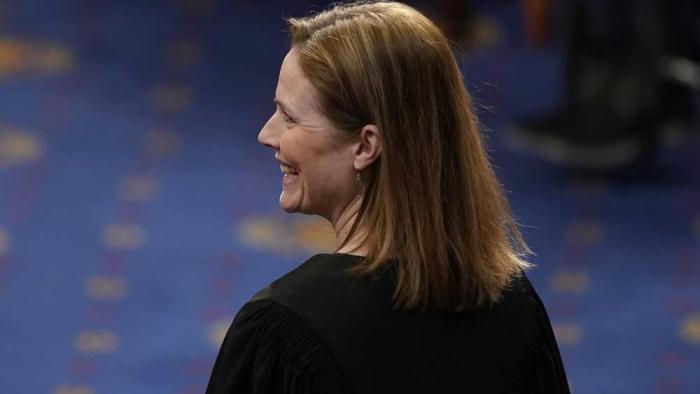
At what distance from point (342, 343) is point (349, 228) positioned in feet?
0.49

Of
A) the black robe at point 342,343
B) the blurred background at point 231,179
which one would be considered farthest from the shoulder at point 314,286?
the blurred background at point 231,179

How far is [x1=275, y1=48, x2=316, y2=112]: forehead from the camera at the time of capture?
5.23 feet

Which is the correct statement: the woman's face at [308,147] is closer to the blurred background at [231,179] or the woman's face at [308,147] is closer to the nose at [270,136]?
the nose at [270,136]

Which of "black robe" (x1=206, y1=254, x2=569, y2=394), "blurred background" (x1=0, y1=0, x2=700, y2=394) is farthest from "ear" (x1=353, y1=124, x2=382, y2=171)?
"blurred background" (x1=0, y1=0, x2=700, y2=394)

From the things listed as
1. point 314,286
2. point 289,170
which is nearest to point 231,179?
point 289,170

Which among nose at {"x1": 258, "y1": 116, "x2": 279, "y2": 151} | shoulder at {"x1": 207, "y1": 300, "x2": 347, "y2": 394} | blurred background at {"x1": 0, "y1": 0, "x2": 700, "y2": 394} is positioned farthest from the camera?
blurred background at {"x1": 0, "y1": 0, "x2": 700, "y2": 394}

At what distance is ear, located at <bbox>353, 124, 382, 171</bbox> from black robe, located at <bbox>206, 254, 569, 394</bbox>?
11cm

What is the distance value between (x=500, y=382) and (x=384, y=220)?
0.76 feet

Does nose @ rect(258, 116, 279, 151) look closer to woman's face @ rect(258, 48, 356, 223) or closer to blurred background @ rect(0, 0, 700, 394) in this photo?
woman's face @ rect(258, 48, 356, 223)

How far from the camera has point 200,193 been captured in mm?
4973

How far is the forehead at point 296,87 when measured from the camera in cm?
159

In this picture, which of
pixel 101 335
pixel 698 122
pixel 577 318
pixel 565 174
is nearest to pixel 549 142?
pixel 565 174

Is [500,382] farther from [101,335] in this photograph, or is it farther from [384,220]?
[101,335]

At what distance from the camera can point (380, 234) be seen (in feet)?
5.18
